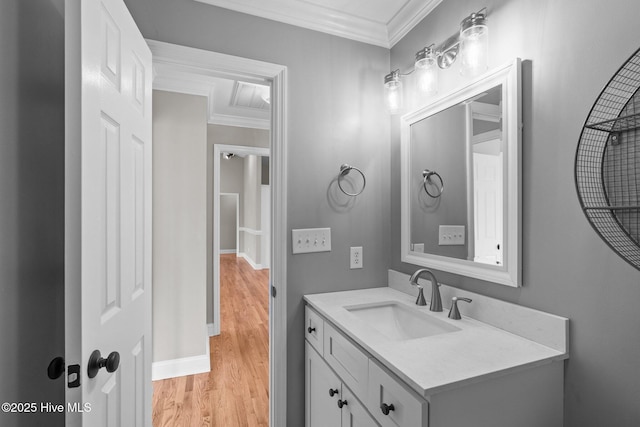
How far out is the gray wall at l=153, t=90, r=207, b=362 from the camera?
2555 mm

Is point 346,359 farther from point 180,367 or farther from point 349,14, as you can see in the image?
point 180,367

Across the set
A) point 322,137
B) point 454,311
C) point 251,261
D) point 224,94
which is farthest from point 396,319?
point 251,261

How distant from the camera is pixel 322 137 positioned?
Result: 178 cm

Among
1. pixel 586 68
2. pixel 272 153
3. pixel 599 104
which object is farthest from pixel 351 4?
pixel 599 104

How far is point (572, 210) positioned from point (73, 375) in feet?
4.95

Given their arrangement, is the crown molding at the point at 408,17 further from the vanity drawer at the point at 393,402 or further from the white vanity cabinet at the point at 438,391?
the vanity drawer at the point at 393,402

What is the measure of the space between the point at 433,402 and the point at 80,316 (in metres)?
0.95

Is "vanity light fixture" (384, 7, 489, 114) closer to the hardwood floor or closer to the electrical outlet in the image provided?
the electrical outlet

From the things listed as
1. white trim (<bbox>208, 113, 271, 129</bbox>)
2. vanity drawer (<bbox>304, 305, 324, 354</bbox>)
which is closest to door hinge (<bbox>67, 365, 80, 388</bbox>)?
vanity drawer (<bbox>304, 305, 324, 354</bbox>)

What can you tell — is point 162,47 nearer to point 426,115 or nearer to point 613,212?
point 426,115

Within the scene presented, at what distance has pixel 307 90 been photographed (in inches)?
69.1

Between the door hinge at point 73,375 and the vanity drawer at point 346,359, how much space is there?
2.74 ft

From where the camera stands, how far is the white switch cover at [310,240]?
1714mm

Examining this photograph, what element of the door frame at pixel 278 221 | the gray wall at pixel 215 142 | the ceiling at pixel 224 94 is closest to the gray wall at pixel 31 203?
the ceiling at pixel 224 94
